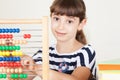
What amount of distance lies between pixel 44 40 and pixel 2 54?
6.7 inches

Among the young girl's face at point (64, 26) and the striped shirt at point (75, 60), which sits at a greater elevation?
the young girl's face at point (64, 26)

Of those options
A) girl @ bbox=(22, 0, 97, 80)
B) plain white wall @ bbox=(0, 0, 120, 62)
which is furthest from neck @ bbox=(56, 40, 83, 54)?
plain white wall @ bbox=(0, 0, 120, 62)

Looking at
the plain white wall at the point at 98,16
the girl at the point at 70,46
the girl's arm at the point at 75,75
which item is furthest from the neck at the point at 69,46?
the plain white wall at the point at 98,16

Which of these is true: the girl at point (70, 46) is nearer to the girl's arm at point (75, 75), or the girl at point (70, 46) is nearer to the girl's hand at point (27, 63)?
the girl's arm at point (75, 75)

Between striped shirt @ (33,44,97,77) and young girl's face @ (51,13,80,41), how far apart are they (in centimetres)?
7

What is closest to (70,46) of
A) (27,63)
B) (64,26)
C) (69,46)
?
(69,46)

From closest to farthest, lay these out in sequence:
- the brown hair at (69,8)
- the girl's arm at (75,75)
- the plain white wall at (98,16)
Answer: the girl's arm at (75,75)
the brown hair at (69,8)
the plain white wall at (98,16)

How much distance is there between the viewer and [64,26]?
3.45ft

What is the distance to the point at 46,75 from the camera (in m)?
0.88

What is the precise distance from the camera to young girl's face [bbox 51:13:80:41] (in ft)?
3.45

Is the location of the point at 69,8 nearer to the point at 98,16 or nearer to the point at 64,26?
the point at 64,26

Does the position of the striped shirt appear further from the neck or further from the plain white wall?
the plain white wall

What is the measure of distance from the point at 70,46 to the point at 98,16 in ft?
1.90

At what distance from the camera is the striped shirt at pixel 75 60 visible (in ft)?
3.54
